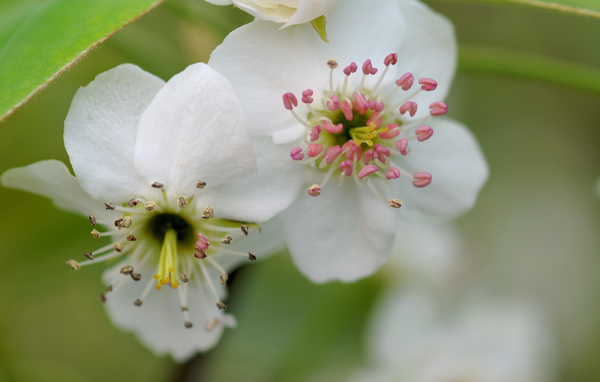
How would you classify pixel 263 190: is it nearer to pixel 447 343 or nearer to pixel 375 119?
pixel 375 119

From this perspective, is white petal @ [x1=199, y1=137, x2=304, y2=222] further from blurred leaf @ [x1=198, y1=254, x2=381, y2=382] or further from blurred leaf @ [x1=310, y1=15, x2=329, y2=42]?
blurred leaf @ [x1=198, y1=254, x2=381, y2=382]

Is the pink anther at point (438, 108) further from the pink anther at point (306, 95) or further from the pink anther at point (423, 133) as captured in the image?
the pink anther at point (306, 95)

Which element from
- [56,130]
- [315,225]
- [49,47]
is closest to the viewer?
[49,47]

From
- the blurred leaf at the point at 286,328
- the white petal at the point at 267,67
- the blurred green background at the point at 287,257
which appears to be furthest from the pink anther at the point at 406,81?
the blurred leaf at the point at 286,328

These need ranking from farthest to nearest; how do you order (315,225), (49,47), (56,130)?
(56,130)
(315,225)
(49,47)

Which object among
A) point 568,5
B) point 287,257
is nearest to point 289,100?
point 568,5

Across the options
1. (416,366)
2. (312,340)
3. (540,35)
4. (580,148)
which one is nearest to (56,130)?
(312,340)

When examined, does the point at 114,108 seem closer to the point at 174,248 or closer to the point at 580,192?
the point at 174,248
